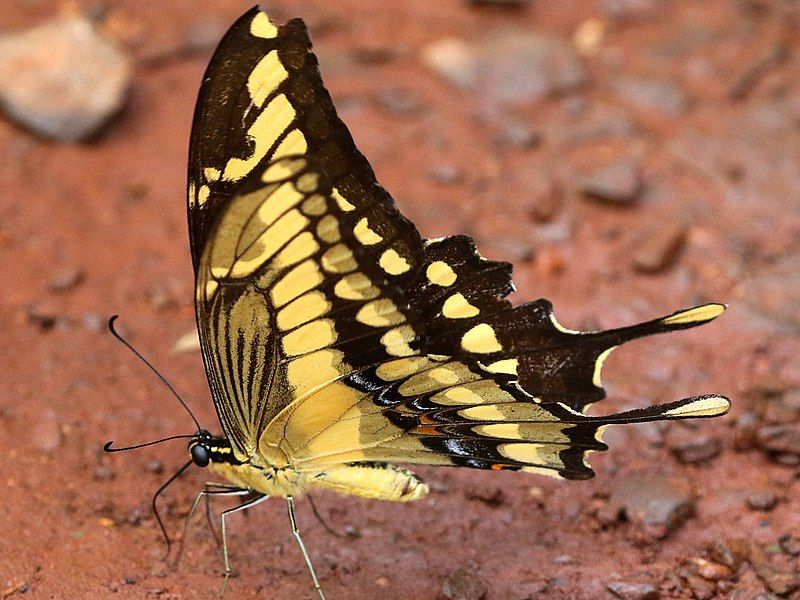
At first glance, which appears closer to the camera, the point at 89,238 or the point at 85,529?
the point at 85,529

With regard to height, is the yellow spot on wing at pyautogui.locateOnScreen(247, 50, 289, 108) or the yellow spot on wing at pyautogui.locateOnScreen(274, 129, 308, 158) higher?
the yellow spot on wing at pyautogui.locateOnScreen(247, 50, 289, 108)

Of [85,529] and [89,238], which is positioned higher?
[89,238]

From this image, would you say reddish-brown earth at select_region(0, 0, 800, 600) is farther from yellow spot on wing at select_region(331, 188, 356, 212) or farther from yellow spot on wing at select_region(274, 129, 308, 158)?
yellow spot on wing at select_region(274, 129, 308, 158)

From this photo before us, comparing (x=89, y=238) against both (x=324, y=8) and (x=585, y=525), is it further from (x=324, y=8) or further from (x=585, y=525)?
(x=585, y=525)

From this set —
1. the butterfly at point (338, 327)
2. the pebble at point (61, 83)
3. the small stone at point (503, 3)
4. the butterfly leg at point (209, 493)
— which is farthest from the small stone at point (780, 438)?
the pebble at point (61, 83)

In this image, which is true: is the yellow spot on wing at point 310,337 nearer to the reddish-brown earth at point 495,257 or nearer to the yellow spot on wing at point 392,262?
the yellow spot on wing at point 392,262

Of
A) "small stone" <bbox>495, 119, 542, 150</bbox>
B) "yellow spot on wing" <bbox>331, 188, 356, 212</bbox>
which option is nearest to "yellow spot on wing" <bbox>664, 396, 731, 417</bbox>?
"yellow spot on wing" <bbox>331, 188, 356, 212</bbox>

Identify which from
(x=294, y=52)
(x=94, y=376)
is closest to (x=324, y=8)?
(x=94, y=376)
